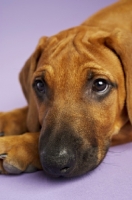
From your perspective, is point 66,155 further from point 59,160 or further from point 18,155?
point 18,155

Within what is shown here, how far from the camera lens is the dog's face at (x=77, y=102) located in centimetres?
278

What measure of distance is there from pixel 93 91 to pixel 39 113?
54cm

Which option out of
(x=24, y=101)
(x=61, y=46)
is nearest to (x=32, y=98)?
(x=61, y=46)

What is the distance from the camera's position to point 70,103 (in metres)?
2.99

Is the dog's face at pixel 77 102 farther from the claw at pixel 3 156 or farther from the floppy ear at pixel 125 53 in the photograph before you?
the claw at pixel 3 156

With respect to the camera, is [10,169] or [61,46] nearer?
[10,169]

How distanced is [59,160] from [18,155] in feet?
1.45

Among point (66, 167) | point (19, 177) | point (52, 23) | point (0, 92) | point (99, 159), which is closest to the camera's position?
point (66, 167)

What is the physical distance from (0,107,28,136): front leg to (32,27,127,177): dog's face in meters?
0.49

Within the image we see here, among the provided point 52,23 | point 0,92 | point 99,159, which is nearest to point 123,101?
point 99,159

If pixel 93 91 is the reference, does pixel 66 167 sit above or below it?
below

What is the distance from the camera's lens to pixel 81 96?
3.04 metres

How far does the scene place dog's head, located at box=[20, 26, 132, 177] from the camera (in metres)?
2.79

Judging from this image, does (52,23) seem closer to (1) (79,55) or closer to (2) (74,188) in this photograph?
(1) (79,55)
